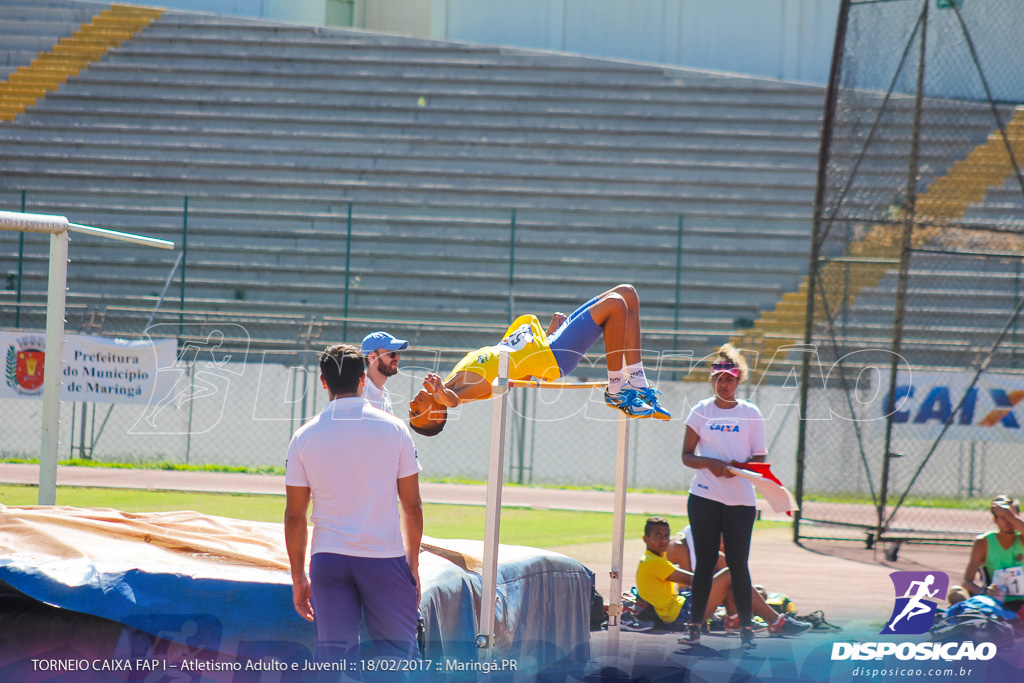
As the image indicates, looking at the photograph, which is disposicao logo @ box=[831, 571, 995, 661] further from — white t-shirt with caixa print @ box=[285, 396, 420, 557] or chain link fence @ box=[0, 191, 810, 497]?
chain link fence @ box=[0, 191, 810, 497]

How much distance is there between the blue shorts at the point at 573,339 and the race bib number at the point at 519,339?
137 millimetres

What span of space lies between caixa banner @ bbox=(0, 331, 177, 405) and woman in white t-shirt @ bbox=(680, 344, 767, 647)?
8.71 metres

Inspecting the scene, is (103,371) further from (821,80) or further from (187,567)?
(821,80)

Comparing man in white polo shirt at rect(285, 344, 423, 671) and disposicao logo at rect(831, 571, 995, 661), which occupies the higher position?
man in white polo shirt at rect(285, 344, 423, 671)

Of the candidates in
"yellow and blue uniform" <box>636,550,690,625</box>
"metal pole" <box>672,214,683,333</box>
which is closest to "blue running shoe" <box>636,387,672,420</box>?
"yellow and blue uniform" <box>636,550,690,625</box>

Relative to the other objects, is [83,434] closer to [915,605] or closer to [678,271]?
[678,271]

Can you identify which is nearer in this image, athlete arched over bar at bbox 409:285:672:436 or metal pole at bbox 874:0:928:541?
athlete arched over bar at bbox 409:285:672:436

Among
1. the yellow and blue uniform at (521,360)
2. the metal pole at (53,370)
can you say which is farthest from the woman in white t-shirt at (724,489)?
the metal pole at (53,370)

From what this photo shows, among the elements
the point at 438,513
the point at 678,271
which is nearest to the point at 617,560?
the point at 438,513

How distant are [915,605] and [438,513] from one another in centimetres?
564

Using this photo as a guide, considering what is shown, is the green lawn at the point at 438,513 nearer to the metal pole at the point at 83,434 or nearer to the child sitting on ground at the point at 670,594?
the metal pole at the point at 83,434

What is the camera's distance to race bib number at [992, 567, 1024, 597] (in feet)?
19.9

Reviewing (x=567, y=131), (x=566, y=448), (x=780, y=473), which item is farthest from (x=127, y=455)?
(x=567, y=131)

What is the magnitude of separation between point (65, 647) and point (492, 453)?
2.06 meters
